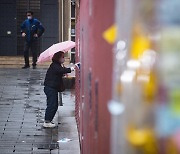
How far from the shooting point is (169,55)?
2.25 meters

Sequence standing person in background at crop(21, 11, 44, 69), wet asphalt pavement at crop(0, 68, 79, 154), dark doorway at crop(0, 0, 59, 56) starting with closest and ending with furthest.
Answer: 1. wet asphalt pavement at crop(0, 68, 79, 154)
2. standing person in background at crop(21, 11, 44, 69)
3. dark doorway at crop(0, 0, 59, 56)

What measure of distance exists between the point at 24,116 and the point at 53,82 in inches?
65.0

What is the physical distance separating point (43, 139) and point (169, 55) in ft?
23.8

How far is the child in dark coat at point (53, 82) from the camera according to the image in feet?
31.7

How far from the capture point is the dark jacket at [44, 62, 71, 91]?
9680mm

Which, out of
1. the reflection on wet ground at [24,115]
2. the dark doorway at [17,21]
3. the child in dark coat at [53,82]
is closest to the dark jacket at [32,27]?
the reflection on wet ground at [24,115]

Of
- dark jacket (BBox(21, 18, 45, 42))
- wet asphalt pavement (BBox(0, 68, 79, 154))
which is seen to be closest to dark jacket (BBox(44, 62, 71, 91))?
wet asphalt pavement (BBox(0, 68, 79, 154))

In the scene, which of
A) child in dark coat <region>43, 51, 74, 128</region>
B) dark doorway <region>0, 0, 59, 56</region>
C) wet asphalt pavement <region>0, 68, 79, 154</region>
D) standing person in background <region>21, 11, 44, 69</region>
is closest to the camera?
wet asphalt pavement <region>0, 68, 79, 154</region>

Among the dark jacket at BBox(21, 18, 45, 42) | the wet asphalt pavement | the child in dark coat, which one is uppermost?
the dark jacket at BBox(21, 18, 45, 42)

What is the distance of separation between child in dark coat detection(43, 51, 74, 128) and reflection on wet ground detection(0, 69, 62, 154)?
287 millimetres

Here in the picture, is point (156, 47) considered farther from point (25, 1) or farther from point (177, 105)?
point (25, 1)

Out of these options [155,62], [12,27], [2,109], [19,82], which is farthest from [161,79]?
[12,27]

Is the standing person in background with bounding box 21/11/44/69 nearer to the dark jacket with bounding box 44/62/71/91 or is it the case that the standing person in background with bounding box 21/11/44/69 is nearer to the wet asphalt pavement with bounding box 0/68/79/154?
the wet asphalt pavement with bounding box 0/68/79/154

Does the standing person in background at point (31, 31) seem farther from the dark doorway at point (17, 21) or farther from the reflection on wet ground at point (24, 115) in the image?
the dark doorway at point (17, 21)
